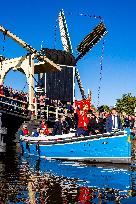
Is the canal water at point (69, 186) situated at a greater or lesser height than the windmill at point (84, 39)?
lesser

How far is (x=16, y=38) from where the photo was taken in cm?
2536

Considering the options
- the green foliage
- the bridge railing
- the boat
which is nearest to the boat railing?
the boat

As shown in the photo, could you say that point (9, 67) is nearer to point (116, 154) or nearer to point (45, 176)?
point (116, 154)

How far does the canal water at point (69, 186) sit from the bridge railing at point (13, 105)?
12.3 metres

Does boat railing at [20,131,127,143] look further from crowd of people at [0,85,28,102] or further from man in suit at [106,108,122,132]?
crowd of people at [0,85,28,102]

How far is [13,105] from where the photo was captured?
25125mm

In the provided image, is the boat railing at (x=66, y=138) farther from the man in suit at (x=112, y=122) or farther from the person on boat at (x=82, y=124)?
the man in suit at (x=112, y=122)

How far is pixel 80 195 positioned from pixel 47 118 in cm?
2065

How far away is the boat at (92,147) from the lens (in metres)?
14.4

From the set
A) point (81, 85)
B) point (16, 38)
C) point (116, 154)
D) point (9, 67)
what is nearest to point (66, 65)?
point (81, 85)

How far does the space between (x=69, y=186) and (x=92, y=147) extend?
6138mm

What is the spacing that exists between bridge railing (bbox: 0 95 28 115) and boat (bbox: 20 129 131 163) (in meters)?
7.80

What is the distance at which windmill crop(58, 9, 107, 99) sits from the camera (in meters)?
47.3

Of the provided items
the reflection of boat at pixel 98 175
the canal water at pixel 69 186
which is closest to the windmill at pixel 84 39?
the reflection of boat at pixel 98 175
